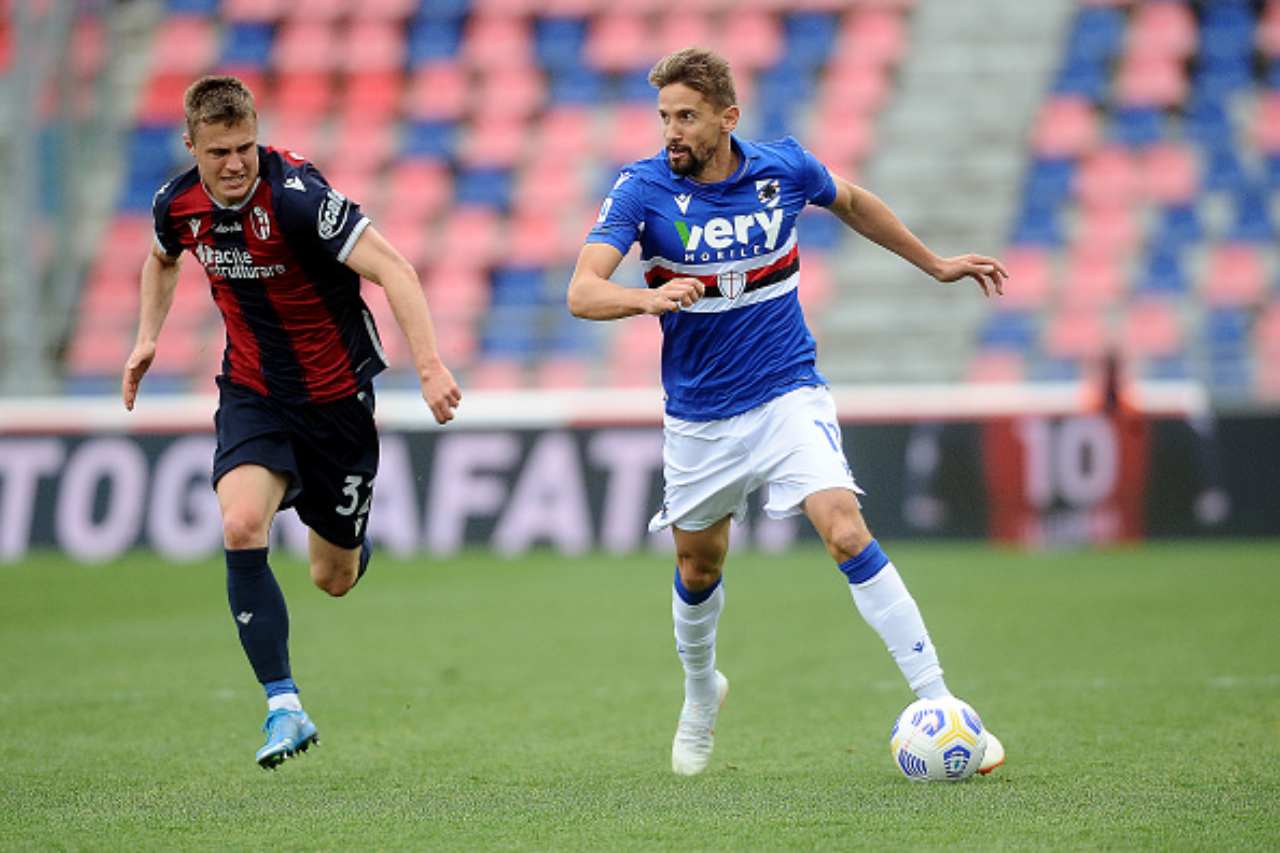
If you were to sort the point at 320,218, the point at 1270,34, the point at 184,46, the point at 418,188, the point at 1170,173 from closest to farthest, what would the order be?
1. the point at 320,218
2. the point at 1170,173
3. the point at 1270,34
4. the point at 418,188
5. the point at 184,46

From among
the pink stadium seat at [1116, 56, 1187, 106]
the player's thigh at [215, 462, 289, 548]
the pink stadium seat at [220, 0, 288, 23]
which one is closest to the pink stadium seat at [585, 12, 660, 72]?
the pink stadium seat at [220, 0, 288, 23]

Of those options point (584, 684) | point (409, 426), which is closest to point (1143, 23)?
point (409, 426)

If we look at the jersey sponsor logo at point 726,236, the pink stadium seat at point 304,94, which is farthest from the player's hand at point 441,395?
the pink stadium seat at point 304,94

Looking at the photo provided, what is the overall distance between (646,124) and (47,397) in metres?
7.22

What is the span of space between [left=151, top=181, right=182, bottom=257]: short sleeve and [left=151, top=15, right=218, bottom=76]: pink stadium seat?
16.1 meters

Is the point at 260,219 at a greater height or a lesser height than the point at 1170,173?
lesser

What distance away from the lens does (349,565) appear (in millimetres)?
7070

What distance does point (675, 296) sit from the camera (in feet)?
18.1

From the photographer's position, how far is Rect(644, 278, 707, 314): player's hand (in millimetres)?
5508

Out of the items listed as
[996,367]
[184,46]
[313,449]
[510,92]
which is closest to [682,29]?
[510,92]

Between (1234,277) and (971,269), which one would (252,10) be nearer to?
(1234,277)

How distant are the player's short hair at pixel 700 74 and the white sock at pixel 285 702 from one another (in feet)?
7.51

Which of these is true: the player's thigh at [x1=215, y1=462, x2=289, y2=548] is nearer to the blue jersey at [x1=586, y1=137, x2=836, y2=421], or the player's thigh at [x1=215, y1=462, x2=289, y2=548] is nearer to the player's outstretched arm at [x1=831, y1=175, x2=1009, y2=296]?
the blue jersey at [x1=586, y1=137, x2=836, y2=421]

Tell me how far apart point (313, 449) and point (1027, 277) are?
1335 cm
